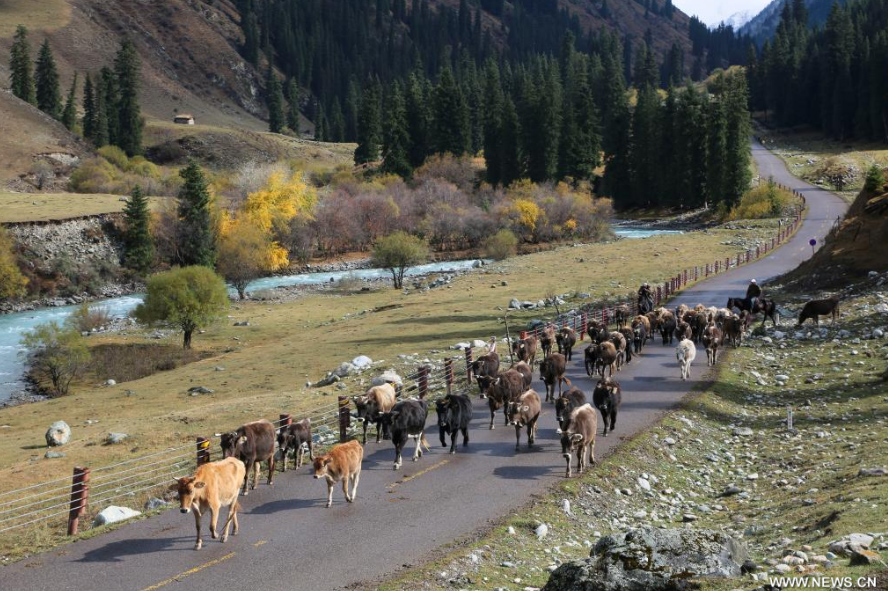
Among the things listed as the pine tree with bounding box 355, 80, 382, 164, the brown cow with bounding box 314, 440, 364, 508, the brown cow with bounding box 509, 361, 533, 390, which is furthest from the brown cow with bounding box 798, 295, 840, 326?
the pine tree with bounding box 355, 80, 382, 164

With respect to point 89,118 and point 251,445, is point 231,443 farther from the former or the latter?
point 89,118

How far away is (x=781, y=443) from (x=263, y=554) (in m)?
14.7

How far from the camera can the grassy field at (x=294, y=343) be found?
30766 millimetres

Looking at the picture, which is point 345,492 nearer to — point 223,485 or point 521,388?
point 223,485

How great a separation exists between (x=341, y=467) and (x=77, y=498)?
572 cm

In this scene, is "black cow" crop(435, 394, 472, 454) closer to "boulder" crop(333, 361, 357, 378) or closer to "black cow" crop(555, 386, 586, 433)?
"black cow" crop(555, 386, 586, 433)

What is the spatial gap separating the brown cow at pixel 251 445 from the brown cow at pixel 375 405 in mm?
3362

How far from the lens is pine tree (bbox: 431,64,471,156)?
409ft

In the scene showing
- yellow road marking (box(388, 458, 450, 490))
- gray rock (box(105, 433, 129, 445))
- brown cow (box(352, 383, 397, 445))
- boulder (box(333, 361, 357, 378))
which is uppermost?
brown cow (box(352, 383, 397, 445))

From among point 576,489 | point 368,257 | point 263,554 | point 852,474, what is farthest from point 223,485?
point 368,257

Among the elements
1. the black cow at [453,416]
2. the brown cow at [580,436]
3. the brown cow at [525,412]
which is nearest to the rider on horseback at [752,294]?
the brown cow at [525,412]

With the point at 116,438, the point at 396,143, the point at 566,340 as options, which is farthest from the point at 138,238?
the point at 566,340

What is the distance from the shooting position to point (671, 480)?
20.1 meters

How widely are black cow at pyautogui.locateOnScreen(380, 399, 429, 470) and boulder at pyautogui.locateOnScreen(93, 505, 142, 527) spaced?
→ 19.2 ft
